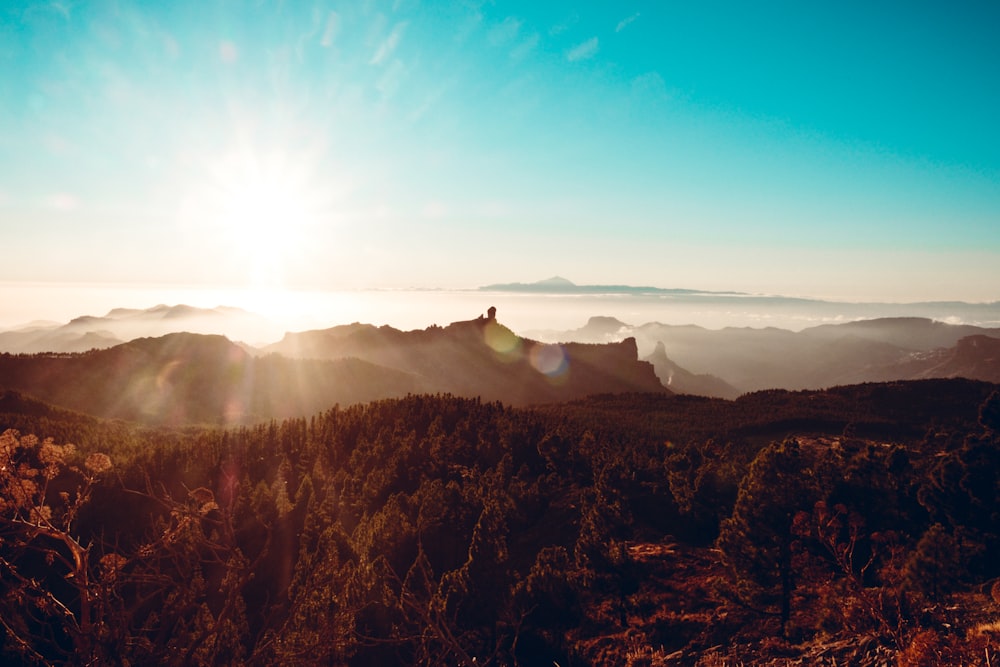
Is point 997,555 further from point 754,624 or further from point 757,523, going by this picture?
point 754,624

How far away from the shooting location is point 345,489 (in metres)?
91.7

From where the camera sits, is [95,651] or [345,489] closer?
[95,651]

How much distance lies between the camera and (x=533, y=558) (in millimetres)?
55062

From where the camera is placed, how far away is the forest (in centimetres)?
979

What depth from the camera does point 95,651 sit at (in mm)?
9109

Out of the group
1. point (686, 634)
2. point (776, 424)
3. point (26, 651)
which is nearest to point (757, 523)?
point (686, 634)

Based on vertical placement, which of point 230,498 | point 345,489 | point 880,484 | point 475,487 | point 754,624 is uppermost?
point 230,498

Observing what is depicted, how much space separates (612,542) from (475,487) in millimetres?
37011

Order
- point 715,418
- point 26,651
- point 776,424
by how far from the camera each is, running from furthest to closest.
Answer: point 715,418 < point 776,424 < point 26,651

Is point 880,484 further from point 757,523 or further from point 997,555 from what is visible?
point 757,523

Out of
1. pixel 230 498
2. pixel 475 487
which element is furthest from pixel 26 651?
pixel 475 487

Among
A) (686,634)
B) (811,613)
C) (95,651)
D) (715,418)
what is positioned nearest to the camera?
(95,651)

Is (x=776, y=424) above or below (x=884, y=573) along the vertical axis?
below

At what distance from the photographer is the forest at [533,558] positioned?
385 inches
